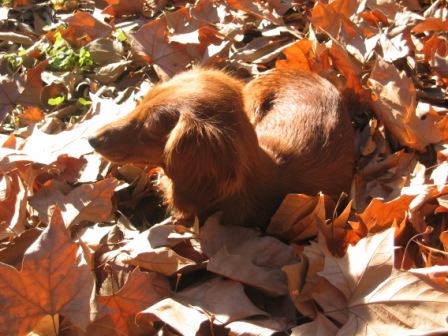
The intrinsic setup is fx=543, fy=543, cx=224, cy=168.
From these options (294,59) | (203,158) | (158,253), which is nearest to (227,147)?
(203,158)

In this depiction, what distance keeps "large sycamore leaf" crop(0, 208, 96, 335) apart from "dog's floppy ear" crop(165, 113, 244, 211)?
0.83m

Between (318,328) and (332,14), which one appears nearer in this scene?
(318,328)

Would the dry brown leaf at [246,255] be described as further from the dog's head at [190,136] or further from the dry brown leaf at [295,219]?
the dog's head at [190,136]

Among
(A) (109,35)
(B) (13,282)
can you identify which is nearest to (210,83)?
(B) (13,282)

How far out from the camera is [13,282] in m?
2.12

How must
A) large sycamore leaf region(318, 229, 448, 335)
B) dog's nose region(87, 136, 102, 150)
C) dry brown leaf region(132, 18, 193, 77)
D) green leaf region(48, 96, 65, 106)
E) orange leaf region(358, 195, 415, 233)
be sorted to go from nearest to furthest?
large sycamore leaf region(318, 229, 448, 335) < orange leaf region(358, 195, 415, 233) < dog's nose region(87, 136, 102, 150) < green leaf region(48, 96, 65, 106) < dry brown leaf region(132, 18, 193, 77)

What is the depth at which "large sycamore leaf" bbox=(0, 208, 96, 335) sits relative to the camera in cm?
212

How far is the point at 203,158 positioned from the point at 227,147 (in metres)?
0.14

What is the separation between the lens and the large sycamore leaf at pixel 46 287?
2.12 meters

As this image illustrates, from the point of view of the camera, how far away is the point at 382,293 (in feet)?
7.23

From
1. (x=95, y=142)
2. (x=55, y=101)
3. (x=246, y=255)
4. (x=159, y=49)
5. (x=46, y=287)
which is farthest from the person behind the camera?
(x=159, y=49)

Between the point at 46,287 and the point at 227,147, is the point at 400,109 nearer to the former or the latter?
the point at 227,147

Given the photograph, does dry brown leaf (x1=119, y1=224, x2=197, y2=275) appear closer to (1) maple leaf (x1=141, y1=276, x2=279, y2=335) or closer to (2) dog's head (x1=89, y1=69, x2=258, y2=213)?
(1) maple leaf (x1=141, y1=276, x2=279, y2=335)

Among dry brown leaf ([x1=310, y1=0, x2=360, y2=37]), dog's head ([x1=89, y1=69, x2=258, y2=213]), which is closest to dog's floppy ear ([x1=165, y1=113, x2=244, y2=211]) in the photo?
dog's head ([x1=89, y1=69, x2=258, y2=213])
